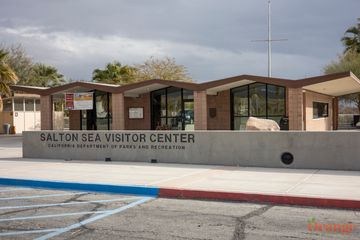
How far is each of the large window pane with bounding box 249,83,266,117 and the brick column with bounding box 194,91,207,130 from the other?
2.84 m

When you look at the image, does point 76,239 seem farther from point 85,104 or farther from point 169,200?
point 85,104

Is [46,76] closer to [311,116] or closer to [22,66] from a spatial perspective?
[22,66]

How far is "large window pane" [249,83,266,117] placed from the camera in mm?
24625

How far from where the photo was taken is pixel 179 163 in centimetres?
→ 1457

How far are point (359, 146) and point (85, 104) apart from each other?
1672 centimetres

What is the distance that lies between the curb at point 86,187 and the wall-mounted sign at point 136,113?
16695 mm

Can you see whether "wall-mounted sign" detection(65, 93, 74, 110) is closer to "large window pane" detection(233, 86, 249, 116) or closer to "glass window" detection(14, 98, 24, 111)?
"large window pane" detection(233, 86, 249, 116)

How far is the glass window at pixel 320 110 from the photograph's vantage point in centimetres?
2861

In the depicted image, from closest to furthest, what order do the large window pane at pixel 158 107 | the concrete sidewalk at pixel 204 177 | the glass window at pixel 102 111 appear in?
the concrete sidewalk at pixel 204 177 → the large window pane at pixel 158 107 → the glass window at pixel 102 111

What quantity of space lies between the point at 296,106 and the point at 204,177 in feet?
39.2

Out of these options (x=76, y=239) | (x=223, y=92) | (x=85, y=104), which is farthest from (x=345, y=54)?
(x=76, y=239)

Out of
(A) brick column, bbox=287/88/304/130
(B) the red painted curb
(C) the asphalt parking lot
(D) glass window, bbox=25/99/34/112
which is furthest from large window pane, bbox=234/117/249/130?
(D) glass window, bbox=25/99/34/112

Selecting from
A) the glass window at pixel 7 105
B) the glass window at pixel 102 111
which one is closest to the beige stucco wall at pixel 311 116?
the glass window at pixel 102 111

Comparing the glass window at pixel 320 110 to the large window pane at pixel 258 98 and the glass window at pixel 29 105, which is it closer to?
the large window pane at pixel 258 98
